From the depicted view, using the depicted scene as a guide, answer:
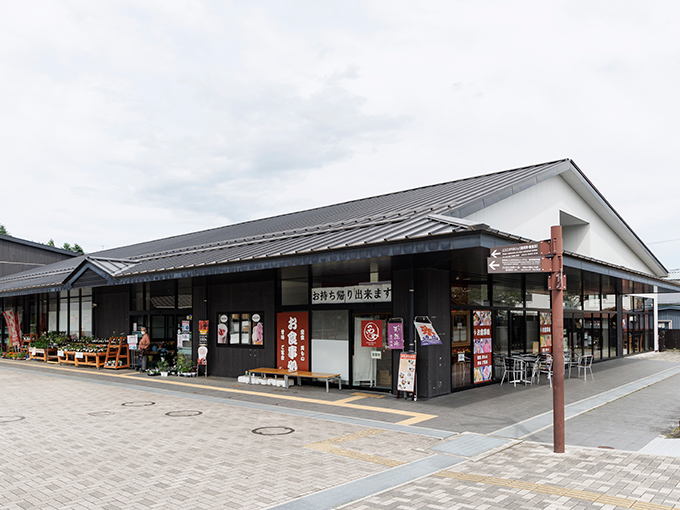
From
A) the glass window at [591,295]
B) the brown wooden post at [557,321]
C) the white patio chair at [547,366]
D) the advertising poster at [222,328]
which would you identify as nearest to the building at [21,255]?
the advertising poster at [222,328]

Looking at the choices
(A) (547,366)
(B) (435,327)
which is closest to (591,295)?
(A) (547,366)

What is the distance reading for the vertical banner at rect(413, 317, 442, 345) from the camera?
11828mm

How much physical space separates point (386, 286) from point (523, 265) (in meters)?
5.66

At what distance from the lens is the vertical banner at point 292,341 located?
14.9 m

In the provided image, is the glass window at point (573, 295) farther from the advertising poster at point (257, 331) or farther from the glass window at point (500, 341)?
the advertising poster at point (257, 331)

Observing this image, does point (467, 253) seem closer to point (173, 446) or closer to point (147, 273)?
point (173, 446)

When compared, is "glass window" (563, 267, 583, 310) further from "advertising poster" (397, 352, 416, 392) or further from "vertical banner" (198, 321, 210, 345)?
"vertical banner" (198, 321, 210, 345)

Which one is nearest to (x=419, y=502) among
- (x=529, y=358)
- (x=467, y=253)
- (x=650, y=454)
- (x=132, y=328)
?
(x=650, y=454)

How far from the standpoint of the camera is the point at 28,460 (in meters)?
7.22

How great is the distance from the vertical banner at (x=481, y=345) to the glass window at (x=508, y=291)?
2.22 ft

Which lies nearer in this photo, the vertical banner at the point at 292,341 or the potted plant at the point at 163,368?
the vertical banner at the point at 292,341

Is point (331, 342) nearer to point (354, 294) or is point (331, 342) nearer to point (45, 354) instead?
point (354, 294)

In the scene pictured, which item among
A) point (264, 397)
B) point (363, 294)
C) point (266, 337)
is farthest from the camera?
point (266, 337)

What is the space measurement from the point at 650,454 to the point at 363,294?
24.9 feet
